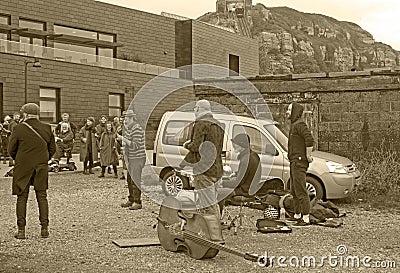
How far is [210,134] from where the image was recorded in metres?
8.27

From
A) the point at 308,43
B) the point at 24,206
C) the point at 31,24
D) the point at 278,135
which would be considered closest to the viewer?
the point at 24,206

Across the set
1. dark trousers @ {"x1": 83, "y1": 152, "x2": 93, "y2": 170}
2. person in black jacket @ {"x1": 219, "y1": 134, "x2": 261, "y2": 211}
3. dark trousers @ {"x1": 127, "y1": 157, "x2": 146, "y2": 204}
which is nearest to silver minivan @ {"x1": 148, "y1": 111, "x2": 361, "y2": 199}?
dark trousers @ {"x1": 127, "y1": 157, "x2": 146, "y2": 204}

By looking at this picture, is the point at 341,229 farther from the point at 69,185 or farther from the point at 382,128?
the point at 69,185

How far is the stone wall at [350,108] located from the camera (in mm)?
16016

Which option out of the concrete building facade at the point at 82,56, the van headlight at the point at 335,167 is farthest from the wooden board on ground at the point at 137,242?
the concrete building facade at the point at 82,56

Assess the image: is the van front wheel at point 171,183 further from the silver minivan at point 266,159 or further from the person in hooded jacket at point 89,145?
the person in hooded jacket at point 89,145

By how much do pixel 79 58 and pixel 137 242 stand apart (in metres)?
28.3

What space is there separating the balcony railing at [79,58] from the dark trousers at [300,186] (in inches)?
948

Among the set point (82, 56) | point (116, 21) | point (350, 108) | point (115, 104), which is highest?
point (116, 21)

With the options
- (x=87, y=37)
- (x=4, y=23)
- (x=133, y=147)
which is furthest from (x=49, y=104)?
(x=133, y=147)

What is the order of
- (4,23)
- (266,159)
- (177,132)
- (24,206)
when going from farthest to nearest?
1. (4,23)
2. (177,132)
3. (266,159)
4. (24,206)

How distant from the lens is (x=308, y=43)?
157 meters

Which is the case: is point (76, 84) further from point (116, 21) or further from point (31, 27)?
point (116, 21)

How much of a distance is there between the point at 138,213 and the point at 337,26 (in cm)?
17876
